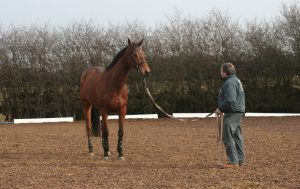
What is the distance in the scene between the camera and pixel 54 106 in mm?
23031

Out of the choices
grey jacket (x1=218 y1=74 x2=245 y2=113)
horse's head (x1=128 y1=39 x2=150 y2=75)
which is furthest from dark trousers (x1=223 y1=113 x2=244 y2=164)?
horse's head (x1=128 y1=39 x2=150 y2=75)

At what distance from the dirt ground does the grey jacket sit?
947 mm

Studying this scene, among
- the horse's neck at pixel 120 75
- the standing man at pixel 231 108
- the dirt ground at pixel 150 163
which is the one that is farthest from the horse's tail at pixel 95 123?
the standing man at pixel 231 108

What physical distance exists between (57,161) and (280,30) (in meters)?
16.9

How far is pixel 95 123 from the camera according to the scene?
1173 cm

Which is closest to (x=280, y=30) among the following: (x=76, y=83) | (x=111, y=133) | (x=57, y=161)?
(x=76, y=83)

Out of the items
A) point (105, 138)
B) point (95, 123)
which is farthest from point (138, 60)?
point (95, 123)

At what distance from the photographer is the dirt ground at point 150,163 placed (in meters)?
7.01

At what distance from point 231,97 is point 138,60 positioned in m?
1.96

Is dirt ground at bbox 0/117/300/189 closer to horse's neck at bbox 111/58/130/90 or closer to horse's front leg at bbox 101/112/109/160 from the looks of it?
horse's front leg at bbox 101/112/109/160

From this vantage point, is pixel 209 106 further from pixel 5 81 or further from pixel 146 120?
pixel 5 81

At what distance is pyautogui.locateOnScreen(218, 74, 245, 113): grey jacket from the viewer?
8125 mm

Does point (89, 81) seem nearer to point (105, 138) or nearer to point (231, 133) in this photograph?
point (105, 138)

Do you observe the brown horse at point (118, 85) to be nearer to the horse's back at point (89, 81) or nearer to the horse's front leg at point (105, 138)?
the horse's front leg at point (105, 138)
